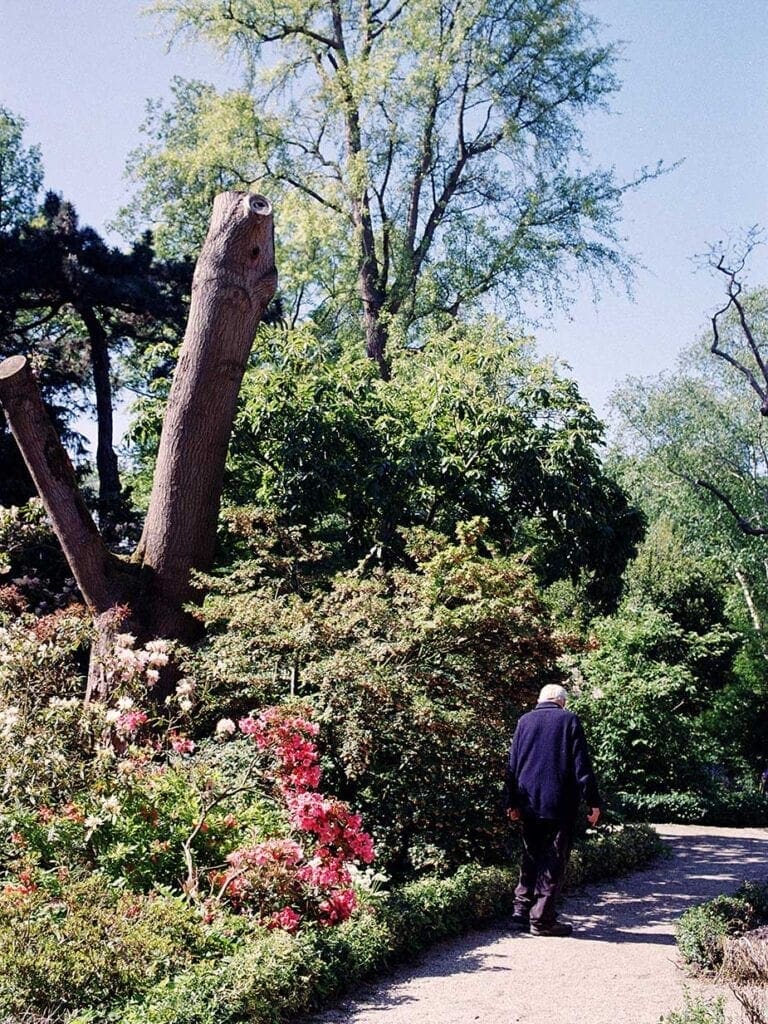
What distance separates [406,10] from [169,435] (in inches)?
662

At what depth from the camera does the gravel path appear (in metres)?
5.02

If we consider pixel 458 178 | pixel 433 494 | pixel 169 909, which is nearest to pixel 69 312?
pixel 458 178

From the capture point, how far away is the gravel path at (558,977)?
502 centimetres

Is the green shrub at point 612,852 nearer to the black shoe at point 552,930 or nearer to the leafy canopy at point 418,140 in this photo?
the black shoe at point 552,930

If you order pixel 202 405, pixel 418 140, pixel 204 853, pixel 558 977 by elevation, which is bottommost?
pixel 558 977

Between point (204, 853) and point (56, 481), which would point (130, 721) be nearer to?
point (204, 853)

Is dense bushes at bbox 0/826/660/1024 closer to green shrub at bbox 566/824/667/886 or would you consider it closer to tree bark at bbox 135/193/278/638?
green shrub at bbox 566/824/667/886

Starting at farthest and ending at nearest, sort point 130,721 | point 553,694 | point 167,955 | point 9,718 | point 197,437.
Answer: point 197,437 < point 553,694 < point 130,721 < point 9,718 < point 167,955

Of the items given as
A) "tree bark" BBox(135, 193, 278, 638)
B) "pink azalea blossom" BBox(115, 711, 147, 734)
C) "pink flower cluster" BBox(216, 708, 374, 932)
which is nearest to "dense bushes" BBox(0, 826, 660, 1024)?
"pink flower cluster" BBox(216, 708, 374, 932)

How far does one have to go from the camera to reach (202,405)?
32.9 ft

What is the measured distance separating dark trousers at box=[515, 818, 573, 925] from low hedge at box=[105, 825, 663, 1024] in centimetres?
27

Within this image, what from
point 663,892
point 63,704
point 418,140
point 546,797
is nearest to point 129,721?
point 63,704

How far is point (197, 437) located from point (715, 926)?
627 cm

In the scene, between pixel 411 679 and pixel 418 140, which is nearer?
pixel 411 679
